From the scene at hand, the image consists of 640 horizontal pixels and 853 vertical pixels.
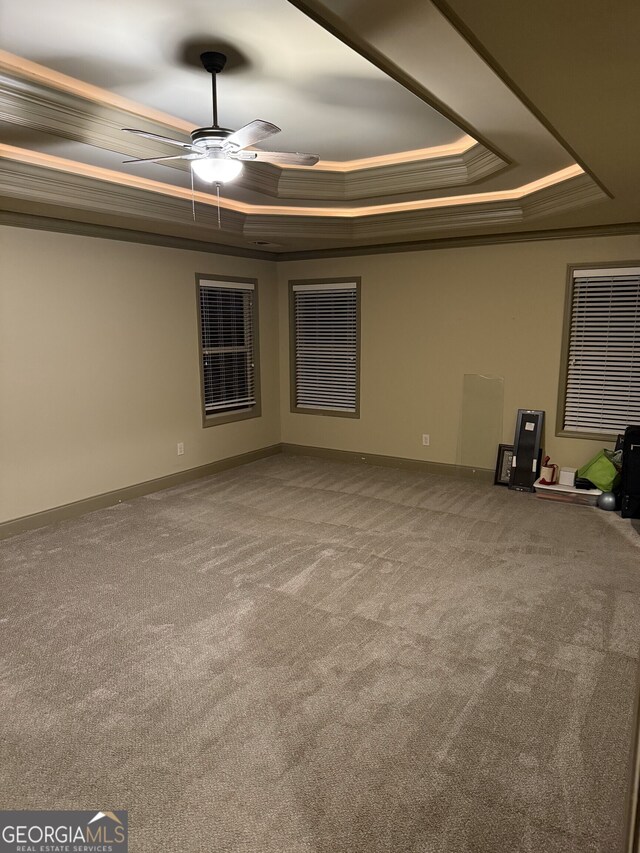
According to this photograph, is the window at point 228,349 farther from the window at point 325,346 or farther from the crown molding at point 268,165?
the crown molding at point 268,165

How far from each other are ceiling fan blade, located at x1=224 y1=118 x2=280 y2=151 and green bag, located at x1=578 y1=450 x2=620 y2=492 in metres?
3.95

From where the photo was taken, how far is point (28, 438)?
4.50 meters

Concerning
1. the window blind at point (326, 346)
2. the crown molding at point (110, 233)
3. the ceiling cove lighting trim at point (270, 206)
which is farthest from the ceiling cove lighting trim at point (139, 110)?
the window blind at point (326, 346)

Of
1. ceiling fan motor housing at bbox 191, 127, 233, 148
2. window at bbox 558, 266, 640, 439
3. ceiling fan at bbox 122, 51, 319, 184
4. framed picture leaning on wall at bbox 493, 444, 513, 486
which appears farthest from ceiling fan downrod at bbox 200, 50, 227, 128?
framed picture leaning on wall at bbox 493, 444, 513, 486

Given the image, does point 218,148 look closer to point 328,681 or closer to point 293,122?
point 293,122

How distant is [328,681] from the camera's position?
8.71 ft

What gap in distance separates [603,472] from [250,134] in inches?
Result: 158

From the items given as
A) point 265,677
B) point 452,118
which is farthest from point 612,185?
point 265,677

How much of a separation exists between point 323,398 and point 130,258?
107 inches

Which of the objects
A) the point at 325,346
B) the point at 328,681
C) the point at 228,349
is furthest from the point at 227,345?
the point at 328,681

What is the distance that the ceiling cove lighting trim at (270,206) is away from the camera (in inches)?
148

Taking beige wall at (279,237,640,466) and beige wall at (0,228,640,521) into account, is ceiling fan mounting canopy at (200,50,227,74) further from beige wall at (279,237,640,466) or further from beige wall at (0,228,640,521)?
beige wall at (279,237,640,466)

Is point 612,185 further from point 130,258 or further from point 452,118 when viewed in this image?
point 130,258

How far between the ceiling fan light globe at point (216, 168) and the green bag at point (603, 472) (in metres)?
3.88
